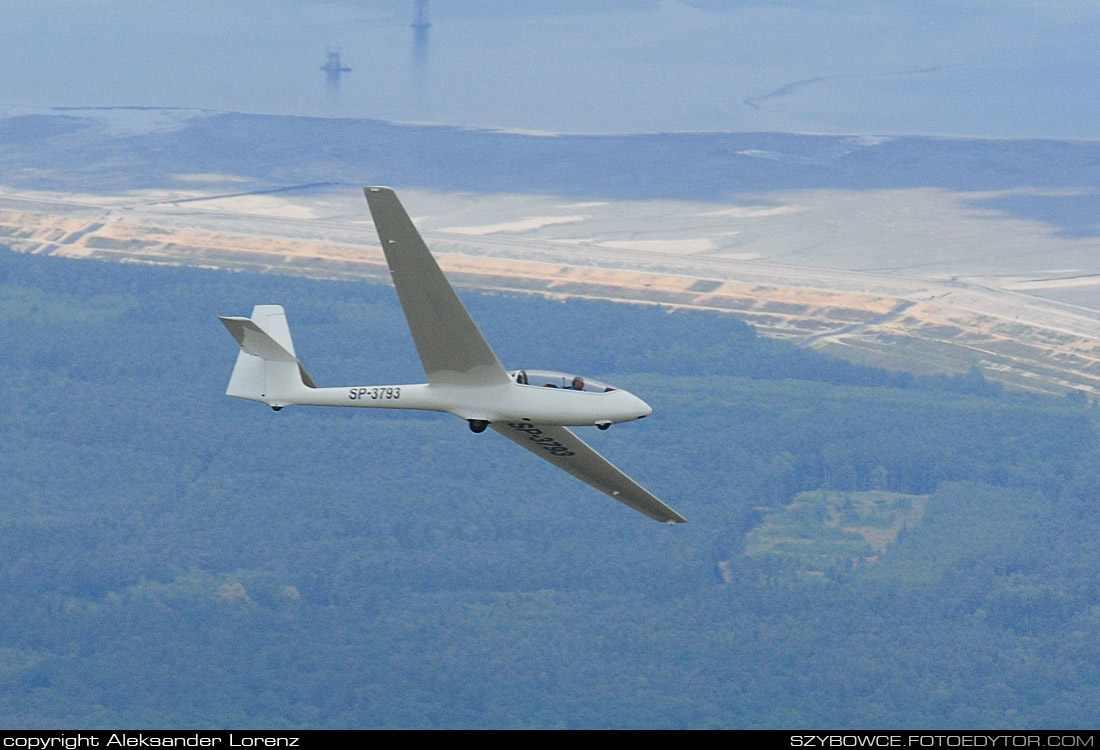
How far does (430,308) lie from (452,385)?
4.19 meters

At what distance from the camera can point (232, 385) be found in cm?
7081

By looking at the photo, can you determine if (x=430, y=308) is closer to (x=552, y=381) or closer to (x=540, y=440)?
(x=552, y=381)

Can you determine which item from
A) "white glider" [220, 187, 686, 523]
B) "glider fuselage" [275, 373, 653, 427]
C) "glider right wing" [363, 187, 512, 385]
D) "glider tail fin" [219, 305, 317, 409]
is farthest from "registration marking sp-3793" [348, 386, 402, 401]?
"glider tail fin" [219, 305, 317, 409]

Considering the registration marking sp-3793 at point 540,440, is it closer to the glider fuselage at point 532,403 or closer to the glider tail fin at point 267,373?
the glider fuselage at point 532,403

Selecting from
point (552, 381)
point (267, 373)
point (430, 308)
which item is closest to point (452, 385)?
point (552, 381)

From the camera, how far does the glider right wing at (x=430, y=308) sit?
5831cm

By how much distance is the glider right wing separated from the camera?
5831 cm

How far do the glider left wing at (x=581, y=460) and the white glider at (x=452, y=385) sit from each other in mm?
37

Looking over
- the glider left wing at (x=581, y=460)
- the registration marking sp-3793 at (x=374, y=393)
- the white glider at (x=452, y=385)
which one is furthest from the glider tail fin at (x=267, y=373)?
the glider left wing at (x=581, y=460)

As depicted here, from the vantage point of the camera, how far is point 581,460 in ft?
232

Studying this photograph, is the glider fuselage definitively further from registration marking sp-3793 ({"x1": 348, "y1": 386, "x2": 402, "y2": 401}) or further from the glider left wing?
the glider left wing
